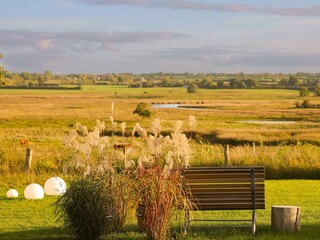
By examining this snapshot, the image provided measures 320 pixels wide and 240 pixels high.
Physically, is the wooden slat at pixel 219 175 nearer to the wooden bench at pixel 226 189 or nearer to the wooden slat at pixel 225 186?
the wooden bench at pixel 226 189

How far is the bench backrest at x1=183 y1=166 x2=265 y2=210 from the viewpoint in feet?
31.1

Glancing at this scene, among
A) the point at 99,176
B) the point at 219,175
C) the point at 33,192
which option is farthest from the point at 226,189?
the point at 33,192

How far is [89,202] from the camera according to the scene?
9070 mm

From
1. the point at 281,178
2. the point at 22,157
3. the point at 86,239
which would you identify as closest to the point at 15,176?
the point at 22,157

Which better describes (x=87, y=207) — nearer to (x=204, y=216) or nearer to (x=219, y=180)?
(x=219, y=180)

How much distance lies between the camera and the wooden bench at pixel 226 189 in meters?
9.48

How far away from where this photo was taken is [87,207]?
9.05 m

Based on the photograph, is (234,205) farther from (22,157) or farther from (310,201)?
(22,157)

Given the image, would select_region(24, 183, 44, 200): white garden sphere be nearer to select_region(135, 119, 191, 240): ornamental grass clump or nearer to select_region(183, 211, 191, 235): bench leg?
select_region(183, 211, 191, 235): bench leg

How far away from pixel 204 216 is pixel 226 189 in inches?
97.6

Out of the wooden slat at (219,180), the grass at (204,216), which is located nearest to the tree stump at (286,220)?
the grass at (204,216)

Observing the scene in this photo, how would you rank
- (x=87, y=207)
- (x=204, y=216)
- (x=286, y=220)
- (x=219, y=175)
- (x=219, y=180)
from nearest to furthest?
(x=87, y=207)
(x=219, y=175)
(x=219, y=180)
(x=286, y=220)
(x=204, y=216)

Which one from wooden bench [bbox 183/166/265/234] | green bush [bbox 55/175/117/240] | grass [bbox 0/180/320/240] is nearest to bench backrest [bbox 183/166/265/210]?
wooden bench [bbox 183/166/265/234]

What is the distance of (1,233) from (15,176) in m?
8.49
